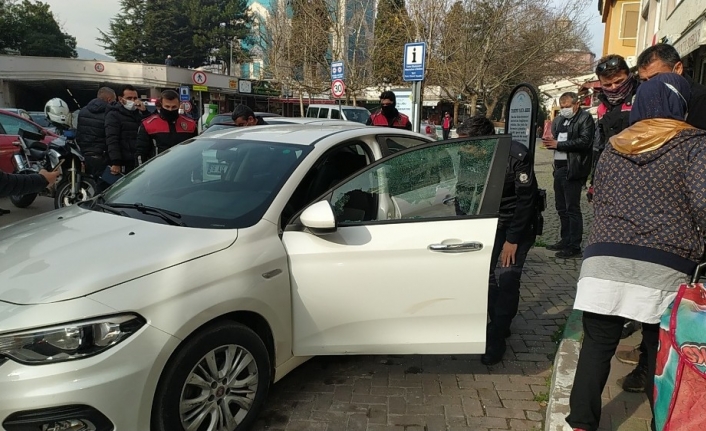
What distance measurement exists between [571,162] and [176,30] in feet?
165

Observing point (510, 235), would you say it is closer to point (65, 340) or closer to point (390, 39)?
point (65, 340)

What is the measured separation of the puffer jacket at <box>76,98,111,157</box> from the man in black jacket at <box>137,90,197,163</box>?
3.23 feet

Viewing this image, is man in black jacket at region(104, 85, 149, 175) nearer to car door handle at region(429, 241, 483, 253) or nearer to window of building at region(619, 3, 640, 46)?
car door handle at region(429, 241, 483, 253)

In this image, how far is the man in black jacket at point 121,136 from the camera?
652 centimetres

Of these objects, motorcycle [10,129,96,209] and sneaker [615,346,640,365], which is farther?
motorcycle [10,129,96,209]

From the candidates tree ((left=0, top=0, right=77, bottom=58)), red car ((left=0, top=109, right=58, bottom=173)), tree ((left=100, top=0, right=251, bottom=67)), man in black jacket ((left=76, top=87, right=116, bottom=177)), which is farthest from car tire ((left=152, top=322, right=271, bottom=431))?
tree ((left=0, top=0, right=77, bottom=58))

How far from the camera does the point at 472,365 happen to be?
11.6 ft

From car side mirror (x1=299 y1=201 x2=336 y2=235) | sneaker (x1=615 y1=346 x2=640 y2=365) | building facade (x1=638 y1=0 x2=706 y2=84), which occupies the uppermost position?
building facade (x1=638 y1=0 x2=706 y2=84)

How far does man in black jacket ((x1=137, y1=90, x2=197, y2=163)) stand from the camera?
6.15m

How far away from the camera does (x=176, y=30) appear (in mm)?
48781

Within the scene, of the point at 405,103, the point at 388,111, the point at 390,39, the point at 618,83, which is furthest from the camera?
the point at 390,39

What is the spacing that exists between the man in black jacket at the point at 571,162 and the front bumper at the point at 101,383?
5075 mm

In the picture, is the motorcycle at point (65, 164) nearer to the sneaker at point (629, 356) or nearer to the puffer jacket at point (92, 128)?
the puffer jacket at point (92, 128)

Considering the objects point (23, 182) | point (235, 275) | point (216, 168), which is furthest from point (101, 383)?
point (23, 182)
